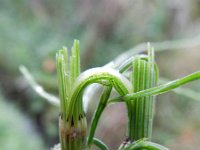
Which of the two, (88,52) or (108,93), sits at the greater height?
(88,52)

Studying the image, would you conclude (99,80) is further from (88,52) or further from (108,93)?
(88,52)

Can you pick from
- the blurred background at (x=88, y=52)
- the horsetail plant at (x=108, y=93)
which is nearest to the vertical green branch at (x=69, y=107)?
the horsetail plant at (x=108, y=93)

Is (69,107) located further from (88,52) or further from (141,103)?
(88,52)

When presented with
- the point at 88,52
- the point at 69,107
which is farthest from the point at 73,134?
the point at 88,52

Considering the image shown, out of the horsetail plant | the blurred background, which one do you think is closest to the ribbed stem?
the horsetail plant

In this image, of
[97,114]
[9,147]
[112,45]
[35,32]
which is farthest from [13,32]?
[97,114]

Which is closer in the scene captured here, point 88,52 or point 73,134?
point 73,134

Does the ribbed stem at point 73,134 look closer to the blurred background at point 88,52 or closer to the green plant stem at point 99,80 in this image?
the green plant stem at point 99,80

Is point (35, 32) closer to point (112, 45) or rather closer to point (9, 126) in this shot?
point (112, 45)
